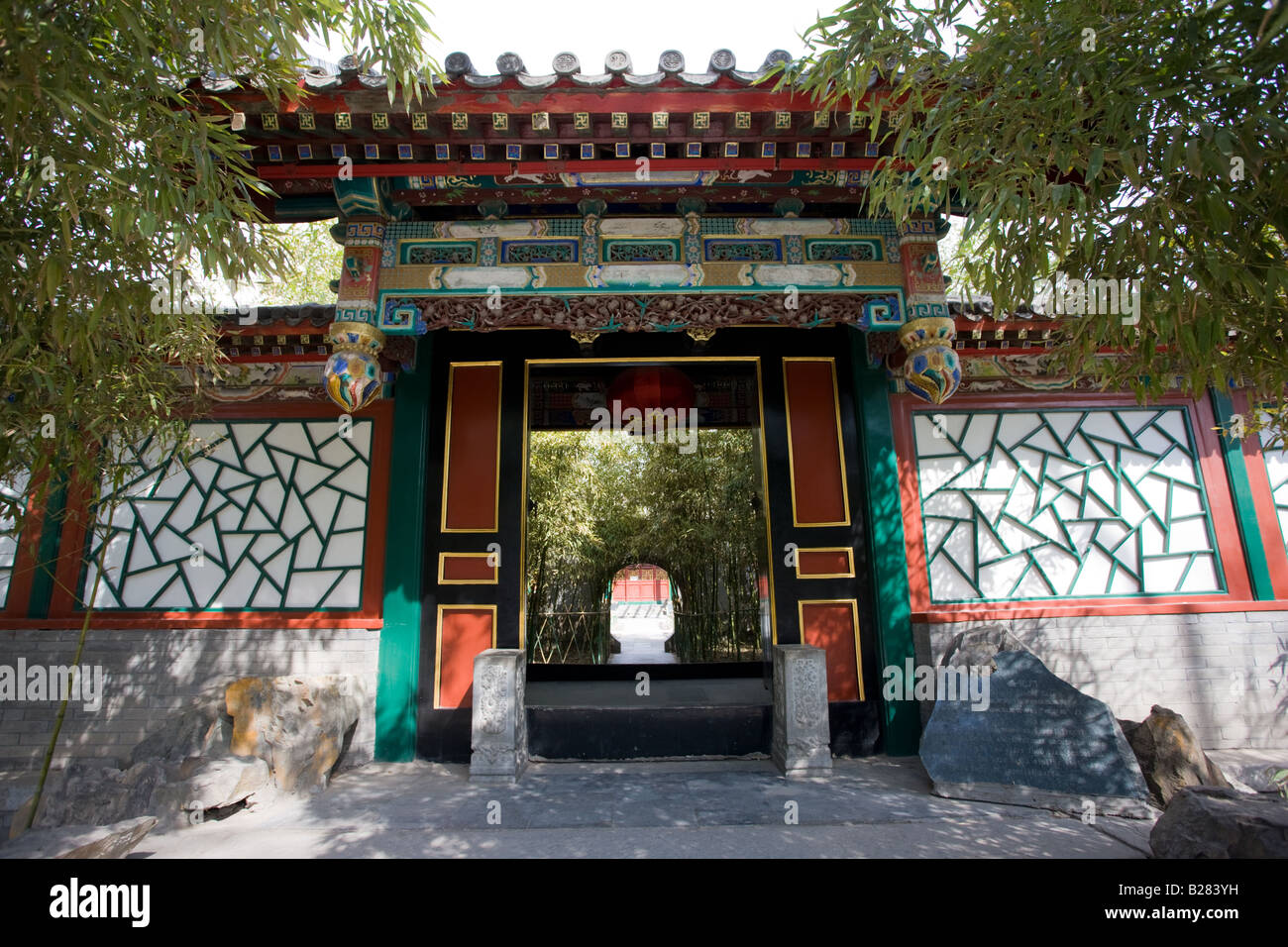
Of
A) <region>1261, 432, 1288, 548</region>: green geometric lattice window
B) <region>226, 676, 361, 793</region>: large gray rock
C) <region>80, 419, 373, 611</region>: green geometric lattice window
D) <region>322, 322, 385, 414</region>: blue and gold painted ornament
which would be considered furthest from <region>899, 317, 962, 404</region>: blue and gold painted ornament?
<region>226, 676, 361, 793</region>: large gray rock

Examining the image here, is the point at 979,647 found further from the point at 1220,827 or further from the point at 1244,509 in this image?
the point at 1244,509

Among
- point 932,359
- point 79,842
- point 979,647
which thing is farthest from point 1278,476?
point 79,842

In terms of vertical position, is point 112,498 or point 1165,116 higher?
point 1165,116

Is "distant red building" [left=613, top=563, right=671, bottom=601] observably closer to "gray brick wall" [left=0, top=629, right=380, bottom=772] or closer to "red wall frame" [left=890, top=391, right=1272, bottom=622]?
"red wall frame" [left=890, top=391, right=1272, bottom=622]

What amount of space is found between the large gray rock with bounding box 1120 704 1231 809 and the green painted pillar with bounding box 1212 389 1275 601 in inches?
77.4

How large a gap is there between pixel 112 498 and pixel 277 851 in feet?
6.48

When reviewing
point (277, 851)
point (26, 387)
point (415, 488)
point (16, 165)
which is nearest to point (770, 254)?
point (415, 488)

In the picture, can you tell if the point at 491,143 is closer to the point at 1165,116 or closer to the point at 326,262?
the point at 1165,116

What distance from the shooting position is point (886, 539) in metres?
4.80

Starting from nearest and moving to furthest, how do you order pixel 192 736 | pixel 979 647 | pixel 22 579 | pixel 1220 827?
pixel 1220 827 < pixel 192 736 < pixel 979 647 < pixel 22 579

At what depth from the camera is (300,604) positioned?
482 centimetres

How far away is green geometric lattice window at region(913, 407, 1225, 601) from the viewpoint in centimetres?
489

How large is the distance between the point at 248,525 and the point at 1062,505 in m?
6.41

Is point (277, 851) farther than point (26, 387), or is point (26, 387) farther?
point (277, 851)
